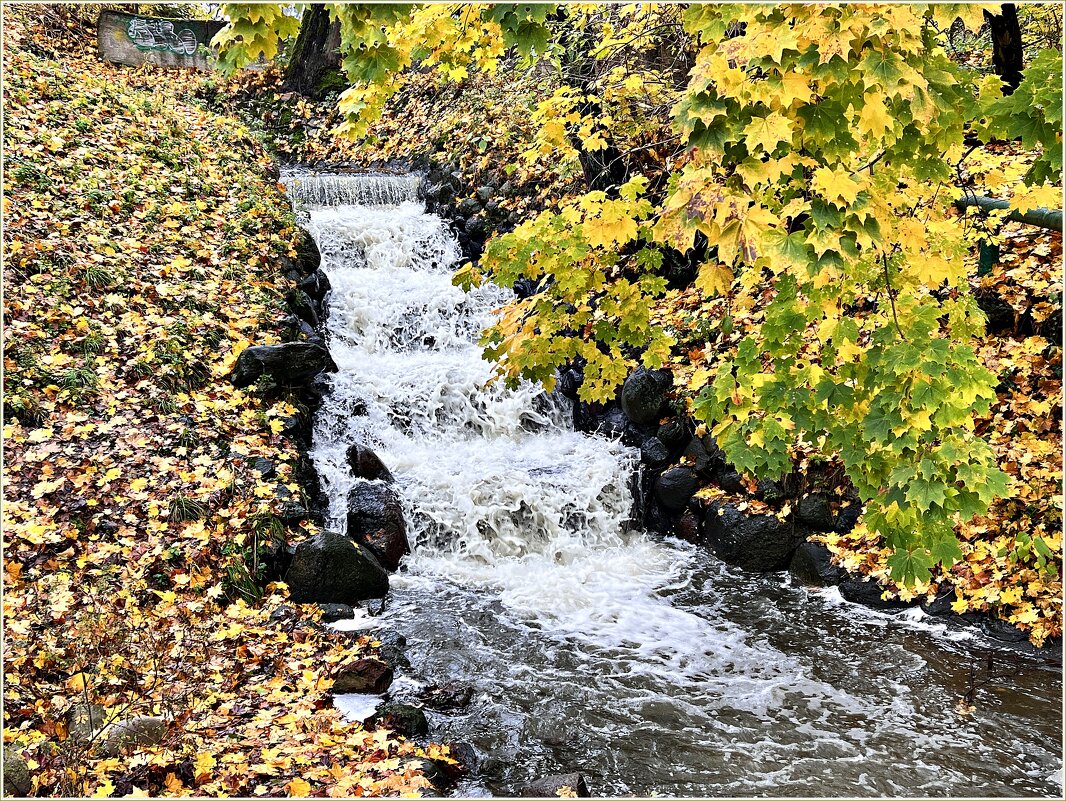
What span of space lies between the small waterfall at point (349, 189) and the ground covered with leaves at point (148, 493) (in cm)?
193

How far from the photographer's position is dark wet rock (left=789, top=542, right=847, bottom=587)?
21.0 feet

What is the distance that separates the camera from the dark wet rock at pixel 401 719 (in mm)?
4324

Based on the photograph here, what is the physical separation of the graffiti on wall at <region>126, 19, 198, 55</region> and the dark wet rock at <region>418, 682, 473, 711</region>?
16762 millimetres

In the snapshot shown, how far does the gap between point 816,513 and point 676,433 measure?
1703 mm

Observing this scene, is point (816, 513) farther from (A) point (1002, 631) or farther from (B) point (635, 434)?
(B) point (635, 434)

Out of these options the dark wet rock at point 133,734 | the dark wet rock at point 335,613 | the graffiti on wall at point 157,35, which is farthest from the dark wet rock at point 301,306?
the graffiti on wall at point 157,35

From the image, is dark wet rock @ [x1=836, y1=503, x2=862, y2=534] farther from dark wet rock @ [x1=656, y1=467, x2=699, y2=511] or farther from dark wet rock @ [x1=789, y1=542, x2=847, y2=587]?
dark wet rock @ [x1=656, y1=467, x2=699, y2=511]

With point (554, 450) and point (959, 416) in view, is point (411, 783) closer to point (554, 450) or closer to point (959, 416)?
point (959, 416)

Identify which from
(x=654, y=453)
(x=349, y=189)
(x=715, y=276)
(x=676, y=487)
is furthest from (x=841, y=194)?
(x=349, y=189)

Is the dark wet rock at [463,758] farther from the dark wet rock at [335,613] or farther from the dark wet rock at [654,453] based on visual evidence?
the dark wet rock at [654,453]

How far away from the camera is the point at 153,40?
643 inches

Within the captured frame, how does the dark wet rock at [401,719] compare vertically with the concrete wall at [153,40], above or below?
below

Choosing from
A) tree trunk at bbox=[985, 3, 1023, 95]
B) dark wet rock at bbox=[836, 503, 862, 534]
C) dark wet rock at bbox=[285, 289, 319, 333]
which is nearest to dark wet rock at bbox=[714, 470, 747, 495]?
dark wet rock at bbox=[836, 503, 862, 534]

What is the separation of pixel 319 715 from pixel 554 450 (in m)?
4.62
